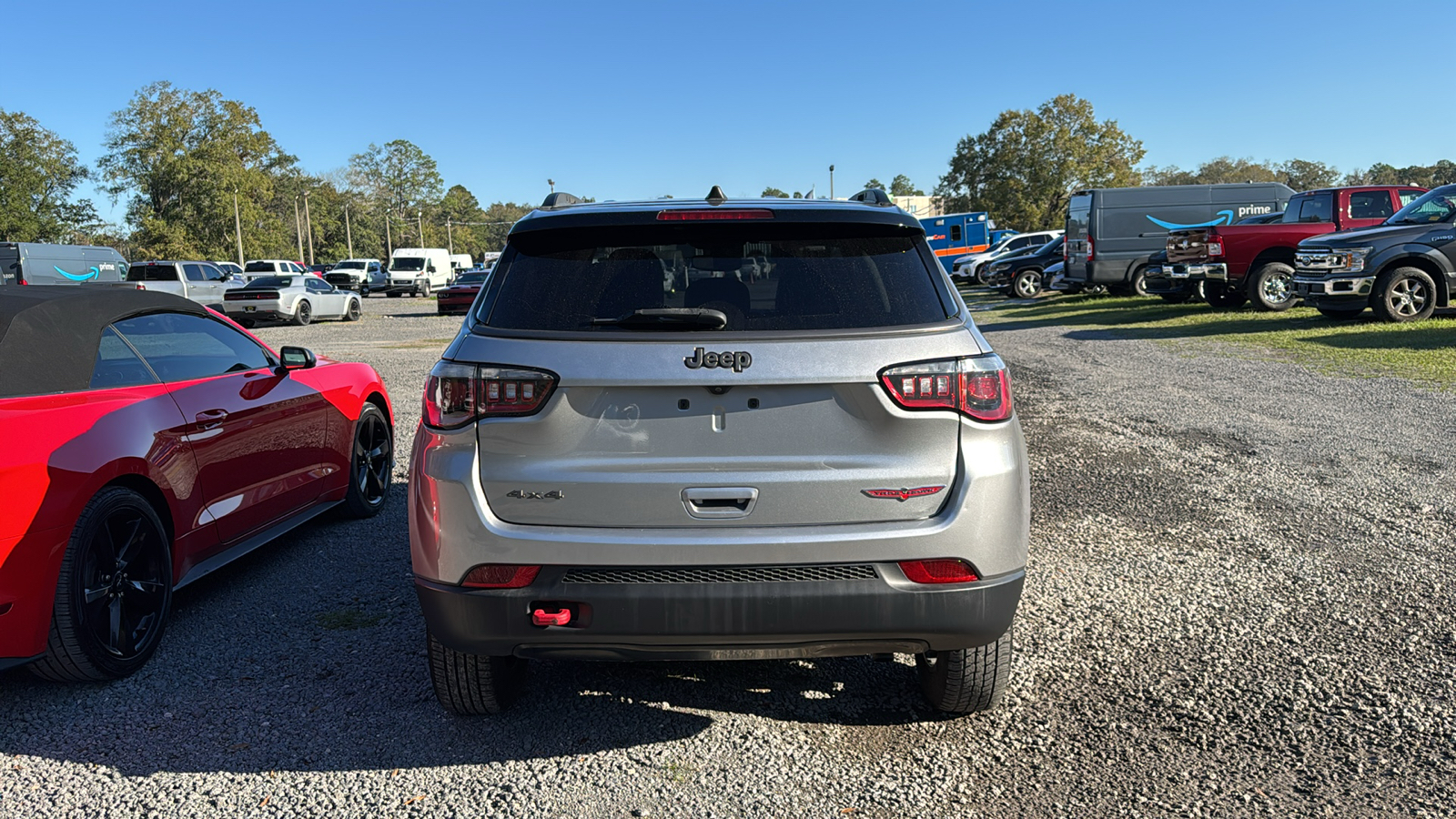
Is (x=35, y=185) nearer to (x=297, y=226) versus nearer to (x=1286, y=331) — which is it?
(x=297, y=226)

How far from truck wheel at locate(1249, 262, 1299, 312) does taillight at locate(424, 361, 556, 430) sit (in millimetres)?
18135

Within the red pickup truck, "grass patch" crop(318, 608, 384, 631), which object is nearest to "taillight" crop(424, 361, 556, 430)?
"grass patch" crop(318, 608, 384, 631)

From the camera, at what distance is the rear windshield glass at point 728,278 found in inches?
113

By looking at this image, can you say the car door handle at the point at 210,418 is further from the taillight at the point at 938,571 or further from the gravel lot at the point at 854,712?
the taillight at the point at 938,571

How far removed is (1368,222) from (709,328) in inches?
742

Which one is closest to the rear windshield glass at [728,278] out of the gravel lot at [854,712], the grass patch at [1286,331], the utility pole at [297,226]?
the gravel lot at [854,712]

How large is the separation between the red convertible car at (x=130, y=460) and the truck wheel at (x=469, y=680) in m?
1.37

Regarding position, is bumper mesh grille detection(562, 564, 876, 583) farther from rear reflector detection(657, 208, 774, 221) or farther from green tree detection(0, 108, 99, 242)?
green tree detection(0, 108, 99, 242)

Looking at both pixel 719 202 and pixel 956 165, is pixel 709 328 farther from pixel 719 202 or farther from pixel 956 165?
pixel 956 165

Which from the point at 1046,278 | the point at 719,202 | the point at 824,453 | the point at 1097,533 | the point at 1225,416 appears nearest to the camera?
the point at 824,453

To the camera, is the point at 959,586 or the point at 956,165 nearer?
the point at 959,586

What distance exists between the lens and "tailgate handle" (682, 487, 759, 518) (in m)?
2.75

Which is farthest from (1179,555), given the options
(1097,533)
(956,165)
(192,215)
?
(192,215)

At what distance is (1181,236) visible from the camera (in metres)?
18.5
